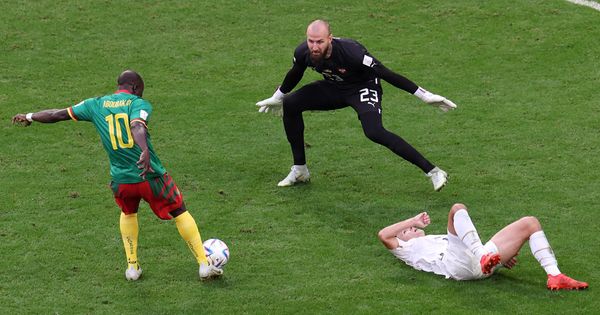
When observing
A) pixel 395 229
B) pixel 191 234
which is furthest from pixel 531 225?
pixel 191 234

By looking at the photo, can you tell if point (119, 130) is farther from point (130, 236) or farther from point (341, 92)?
point (341, 92)

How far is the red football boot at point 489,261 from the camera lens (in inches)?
407

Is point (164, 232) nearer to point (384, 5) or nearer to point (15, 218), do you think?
point (15, 218)

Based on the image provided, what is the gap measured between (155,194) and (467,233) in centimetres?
306

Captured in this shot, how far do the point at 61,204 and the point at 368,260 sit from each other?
12.7ft

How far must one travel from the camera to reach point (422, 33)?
18.4 meters

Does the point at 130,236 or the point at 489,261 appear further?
the point at 130,236

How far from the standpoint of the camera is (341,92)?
44.6 ft

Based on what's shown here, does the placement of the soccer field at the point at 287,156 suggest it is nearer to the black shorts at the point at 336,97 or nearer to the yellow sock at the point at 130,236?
the yellow sock at the point at 130,236

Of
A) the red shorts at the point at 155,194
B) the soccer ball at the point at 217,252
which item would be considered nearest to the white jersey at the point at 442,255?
the soccer ball at the point at 217,252

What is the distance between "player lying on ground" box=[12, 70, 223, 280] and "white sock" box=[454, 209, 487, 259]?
7.82 ft

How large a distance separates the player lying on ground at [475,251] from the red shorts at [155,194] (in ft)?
7.98

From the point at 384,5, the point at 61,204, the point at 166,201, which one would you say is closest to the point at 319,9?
the point at 384,5

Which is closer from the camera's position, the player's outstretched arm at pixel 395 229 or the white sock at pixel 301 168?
the player's outstretched arm at pixel 395 229
